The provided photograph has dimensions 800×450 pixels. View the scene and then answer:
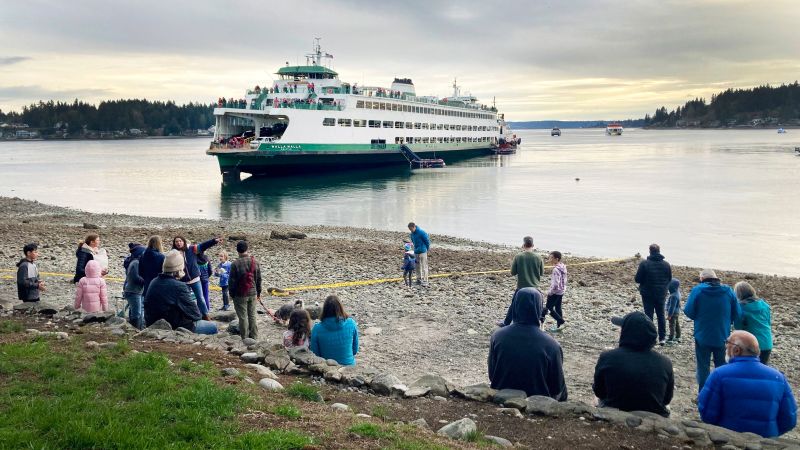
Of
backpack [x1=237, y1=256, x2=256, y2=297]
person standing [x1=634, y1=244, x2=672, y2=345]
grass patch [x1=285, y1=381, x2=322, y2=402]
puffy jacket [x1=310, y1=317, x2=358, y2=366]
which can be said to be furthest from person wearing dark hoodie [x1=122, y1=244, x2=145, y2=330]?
person standing [x1=634, y1=244, x2=672, y2=345]

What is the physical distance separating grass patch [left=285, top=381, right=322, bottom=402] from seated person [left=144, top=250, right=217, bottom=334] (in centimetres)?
259

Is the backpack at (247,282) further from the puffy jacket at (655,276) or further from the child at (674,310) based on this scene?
the child at (674,310)

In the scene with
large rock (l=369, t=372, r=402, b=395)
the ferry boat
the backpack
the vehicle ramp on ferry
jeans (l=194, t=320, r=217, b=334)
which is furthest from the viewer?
the vehicle ramp on ferry

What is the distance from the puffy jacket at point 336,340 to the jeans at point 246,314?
2048 millimetres

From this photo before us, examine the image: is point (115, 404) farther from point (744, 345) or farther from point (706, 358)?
point (706, 358)

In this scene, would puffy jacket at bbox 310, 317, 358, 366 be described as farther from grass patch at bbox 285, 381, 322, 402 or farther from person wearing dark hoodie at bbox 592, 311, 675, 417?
person wearing dark hoodie at bbox 592, 311, 675, 417

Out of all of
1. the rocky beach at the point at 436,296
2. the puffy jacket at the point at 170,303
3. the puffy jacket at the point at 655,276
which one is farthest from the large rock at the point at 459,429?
the puffy jacket at the point at 655,276

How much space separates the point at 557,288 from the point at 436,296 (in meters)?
3.46

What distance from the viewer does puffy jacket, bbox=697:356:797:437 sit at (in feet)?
15.5

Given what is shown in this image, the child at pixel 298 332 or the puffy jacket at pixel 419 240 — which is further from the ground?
the puffy jacket at pixel 419 240

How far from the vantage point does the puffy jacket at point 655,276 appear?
967 centimetres

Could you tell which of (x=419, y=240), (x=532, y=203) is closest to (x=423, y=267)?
(x=419, y=240)

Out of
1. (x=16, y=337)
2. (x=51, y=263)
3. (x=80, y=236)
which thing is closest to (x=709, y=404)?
(x=16, y=337)

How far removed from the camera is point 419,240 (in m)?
13.7
